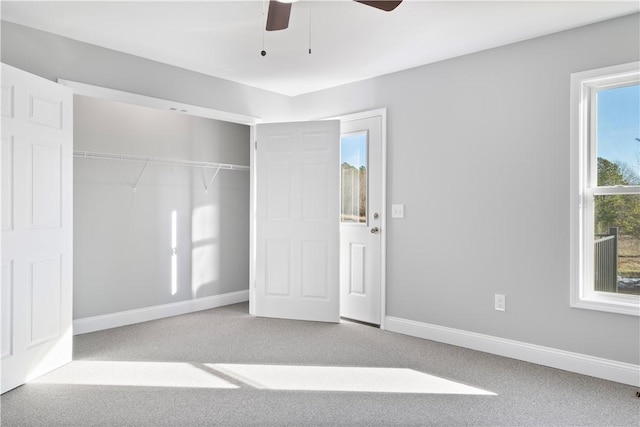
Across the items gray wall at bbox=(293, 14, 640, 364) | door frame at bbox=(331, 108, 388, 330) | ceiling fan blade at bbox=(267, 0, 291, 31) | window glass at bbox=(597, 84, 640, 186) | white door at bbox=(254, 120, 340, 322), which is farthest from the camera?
white door at bbox=(254, 120, 340, 322)

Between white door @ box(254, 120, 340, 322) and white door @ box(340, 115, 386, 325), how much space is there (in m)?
0.22

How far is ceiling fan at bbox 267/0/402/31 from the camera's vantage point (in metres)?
2.23

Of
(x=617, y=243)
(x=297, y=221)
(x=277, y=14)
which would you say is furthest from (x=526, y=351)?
(x=277, y=14)

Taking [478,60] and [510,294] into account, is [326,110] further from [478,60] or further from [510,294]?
[510,294]

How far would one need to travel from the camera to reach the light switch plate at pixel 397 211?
4.19 meters

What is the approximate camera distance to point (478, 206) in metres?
3.67

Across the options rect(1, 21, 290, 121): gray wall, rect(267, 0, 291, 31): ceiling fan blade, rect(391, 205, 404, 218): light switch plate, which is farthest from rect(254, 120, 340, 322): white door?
rect(267, 0, 291, 31): ceiling fan blade

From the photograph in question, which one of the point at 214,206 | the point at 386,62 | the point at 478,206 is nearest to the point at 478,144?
the point at 478,206

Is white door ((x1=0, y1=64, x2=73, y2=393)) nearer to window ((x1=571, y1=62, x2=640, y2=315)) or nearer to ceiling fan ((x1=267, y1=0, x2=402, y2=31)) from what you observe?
ceiling fan ((x1=267, y1=0, x2=402, y2=31))

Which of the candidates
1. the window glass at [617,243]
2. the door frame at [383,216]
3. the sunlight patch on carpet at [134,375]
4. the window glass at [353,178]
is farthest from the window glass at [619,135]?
the sunlight patch on carpet at [134,375]

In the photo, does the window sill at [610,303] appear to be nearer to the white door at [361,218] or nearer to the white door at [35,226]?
the white door at [361,218]

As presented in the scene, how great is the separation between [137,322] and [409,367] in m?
2.82

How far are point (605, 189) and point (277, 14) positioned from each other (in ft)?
8.37

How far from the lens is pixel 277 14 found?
247 centimetres
